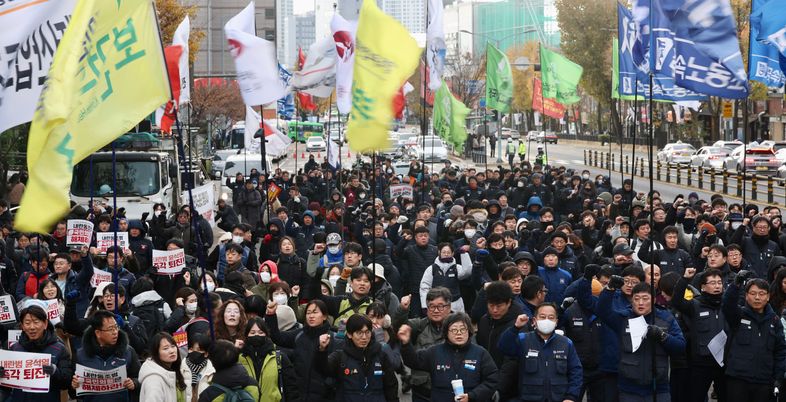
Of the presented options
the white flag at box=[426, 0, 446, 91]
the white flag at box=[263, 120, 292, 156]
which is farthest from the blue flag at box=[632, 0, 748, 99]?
the white flag at box=[263, 120, 292, 156]

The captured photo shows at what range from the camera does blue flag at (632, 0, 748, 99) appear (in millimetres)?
11977

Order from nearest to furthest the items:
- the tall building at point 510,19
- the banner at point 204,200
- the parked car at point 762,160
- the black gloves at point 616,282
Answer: the black gloves at point 616,282 < the banner at point 204,200 < the parked car at point 762,160 < the tall building at point 510,19

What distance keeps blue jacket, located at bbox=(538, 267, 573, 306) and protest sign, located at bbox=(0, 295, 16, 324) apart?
4450 millimetres

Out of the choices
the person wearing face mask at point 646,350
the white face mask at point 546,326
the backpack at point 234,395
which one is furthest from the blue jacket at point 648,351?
the backpack at point 234,395

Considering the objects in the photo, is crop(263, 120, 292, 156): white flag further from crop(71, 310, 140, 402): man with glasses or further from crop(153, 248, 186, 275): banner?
crop(71, 310, 140, 402): man with glasses

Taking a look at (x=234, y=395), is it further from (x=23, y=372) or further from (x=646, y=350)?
(x=646, y=350)

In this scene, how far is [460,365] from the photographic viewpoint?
26.7 feet

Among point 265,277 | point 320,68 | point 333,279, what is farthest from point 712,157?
point 265,277

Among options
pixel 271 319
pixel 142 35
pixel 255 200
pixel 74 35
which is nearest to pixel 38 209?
pixel 74 35

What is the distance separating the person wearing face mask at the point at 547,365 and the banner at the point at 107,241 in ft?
A: 21.8

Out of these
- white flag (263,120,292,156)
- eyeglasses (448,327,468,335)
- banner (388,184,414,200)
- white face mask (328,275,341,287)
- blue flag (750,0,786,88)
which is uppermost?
blue flag (750,0,786,88)

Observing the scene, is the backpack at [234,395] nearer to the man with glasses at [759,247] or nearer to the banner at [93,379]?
the banner at [93,379]

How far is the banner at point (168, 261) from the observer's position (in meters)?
12.3

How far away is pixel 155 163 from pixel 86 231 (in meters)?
9.12
